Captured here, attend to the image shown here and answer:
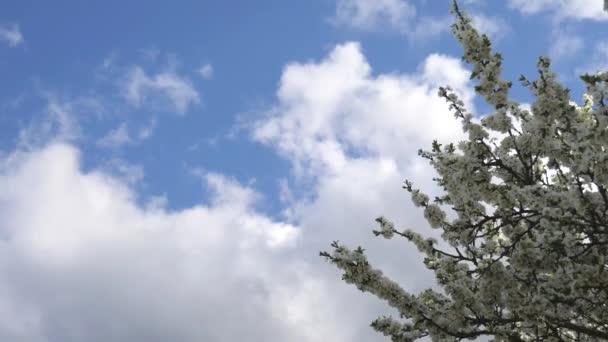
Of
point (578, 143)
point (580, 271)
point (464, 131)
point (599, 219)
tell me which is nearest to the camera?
point (578, 143)

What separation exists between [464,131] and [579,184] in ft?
7.34

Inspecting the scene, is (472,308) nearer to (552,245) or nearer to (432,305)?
(432,305)

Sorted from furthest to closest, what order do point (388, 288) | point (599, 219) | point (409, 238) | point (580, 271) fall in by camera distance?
point (409, 238) → point (388, 288) → point (580, 271) → point (599, 219)

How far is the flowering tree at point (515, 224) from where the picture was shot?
796cm

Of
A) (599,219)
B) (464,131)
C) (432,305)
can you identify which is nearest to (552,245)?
(599,219)

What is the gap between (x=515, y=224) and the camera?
9703 millimetres

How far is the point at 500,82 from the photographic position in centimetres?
923

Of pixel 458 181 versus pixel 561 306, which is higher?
pixel 458 181

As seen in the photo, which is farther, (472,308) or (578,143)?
(472,308)


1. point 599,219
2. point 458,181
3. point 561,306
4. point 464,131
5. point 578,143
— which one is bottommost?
point 561,306

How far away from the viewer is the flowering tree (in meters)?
7.96

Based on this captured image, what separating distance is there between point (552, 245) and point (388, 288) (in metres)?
3.29

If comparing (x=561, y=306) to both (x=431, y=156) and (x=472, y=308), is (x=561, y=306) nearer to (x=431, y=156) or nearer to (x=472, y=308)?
(x=472, y=308)

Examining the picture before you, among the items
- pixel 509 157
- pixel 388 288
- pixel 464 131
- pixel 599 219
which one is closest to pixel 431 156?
pixel 464 131
